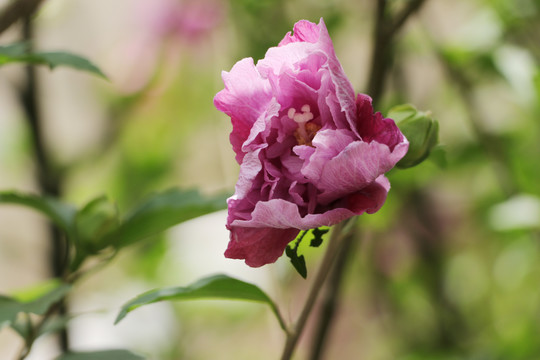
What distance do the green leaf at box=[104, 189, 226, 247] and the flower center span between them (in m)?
0.15

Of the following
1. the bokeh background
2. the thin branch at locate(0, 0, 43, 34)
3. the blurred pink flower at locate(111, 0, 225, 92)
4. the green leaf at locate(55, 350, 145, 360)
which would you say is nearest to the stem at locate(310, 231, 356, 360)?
→ the bokeh background

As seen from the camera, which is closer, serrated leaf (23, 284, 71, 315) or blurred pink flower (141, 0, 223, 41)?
serrated leaf (23, 284, 71, 315)

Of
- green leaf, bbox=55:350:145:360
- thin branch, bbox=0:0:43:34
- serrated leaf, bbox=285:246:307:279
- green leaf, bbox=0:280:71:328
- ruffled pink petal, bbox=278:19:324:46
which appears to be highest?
thin branch, bbox=0:0:43:34

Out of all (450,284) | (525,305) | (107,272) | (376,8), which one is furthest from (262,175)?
(107,272)

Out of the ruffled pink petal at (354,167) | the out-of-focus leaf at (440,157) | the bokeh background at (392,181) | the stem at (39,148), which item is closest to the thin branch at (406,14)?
the out-of-focus leaf at (440,157)

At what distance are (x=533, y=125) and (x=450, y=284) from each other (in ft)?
1.02

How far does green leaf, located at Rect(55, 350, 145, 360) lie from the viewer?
45 cm

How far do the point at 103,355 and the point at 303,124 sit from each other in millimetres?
236

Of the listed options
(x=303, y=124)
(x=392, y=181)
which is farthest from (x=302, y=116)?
(x=392, y=181)

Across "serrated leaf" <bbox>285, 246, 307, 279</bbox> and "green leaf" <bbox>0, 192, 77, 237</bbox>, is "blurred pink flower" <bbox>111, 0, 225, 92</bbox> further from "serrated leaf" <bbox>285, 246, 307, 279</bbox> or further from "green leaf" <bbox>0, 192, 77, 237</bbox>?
"serrated leaf" <bbox>285, 246, 307, 279</bbox>

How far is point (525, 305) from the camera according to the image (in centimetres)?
120

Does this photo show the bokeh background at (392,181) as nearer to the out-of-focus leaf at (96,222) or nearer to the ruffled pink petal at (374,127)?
the out-of-focus leaf at (96,222)

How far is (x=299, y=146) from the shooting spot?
33 centimetres

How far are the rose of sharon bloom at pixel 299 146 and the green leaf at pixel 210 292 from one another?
7cm
